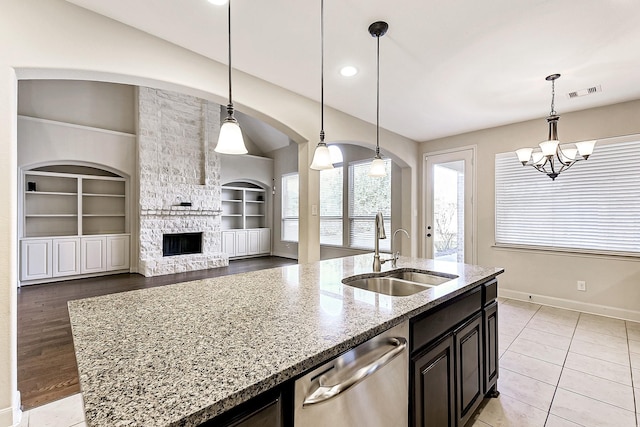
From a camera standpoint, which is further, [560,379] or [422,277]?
[560,379]

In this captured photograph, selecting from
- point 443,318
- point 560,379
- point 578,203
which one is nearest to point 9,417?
point 443,318

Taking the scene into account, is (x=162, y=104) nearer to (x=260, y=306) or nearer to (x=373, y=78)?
(x=373, y=78)

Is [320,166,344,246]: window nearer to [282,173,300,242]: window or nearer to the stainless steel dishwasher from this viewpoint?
[282,173,300,242]: window

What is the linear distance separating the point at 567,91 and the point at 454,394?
355 centimetres

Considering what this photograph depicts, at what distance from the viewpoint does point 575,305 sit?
3961mm

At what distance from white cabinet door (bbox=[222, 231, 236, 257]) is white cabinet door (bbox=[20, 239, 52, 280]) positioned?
135 inches

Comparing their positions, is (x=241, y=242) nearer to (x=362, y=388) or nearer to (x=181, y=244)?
(x=181, y=244)

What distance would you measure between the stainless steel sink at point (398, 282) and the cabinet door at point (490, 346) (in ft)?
1.23

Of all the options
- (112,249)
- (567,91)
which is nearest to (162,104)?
(112,249)

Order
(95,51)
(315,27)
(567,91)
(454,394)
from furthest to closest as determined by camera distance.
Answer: (567,91) → (315,27) → (95,51) → (454,394)

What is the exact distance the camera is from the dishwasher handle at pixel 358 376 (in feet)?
3.00

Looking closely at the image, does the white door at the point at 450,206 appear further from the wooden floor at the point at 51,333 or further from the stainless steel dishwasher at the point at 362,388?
the wooden floor at the point at 51,333

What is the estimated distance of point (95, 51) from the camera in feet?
6.81

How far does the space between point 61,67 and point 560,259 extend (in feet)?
18.7
